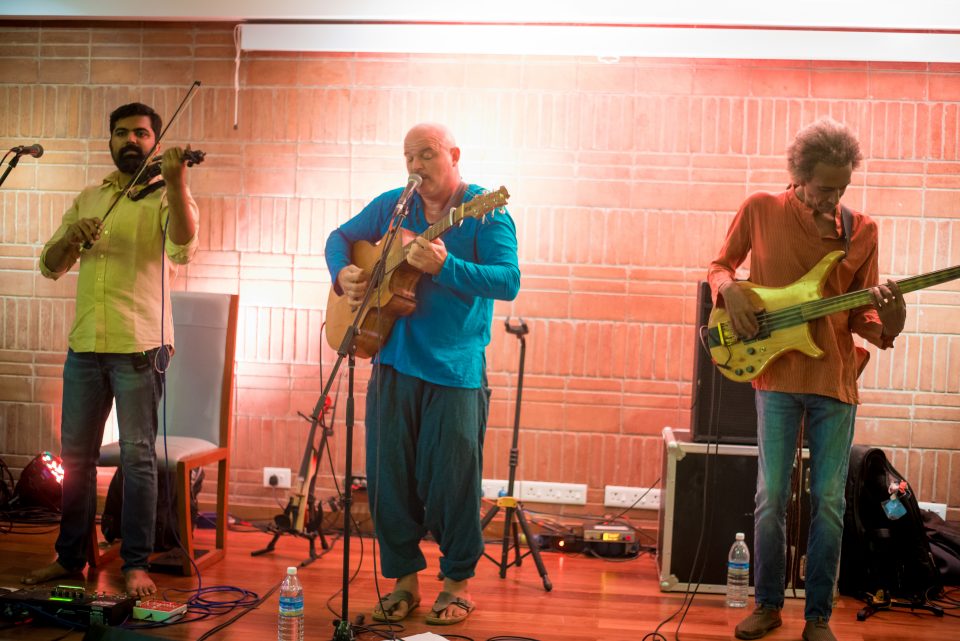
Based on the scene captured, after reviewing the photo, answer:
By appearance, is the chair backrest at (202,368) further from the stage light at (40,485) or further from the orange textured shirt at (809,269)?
the orange textured shirt at (809,269)

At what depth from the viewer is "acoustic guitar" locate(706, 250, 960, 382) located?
295 cm

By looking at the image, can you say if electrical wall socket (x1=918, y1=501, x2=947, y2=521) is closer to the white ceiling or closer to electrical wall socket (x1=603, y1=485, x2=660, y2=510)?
electrical wall socket (x1=603, y1=485, x2=660, y2=510)

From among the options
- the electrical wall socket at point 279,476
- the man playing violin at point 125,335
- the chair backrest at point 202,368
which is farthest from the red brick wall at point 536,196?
the man playing violin at point 125,335

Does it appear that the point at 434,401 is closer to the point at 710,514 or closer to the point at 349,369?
the point at 349,369

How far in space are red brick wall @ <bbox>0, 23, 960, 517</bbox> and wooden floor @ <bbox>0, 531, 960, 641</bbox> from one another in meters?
0.67

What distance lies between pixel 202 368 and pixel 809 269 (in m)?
2.62

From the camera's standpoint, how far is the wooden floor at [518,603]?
3.19 meters

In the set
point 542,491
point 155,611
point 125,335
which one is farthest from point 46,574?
point 542,491

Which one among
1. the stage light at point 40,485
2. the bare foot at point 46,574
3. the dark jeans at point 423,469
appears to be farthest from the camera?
the stage light at point 40,485

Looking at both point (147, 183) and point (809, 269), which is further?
point (147, 183)

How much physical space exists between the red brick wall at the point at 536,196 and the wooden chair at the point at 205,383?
21.5 inches

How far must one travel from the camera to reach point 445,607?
326 centimetres

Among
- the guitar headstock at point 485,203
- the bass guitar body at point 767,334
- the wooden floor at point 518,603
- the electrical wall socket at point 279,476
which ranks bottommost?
the wooden floor at point 518,603

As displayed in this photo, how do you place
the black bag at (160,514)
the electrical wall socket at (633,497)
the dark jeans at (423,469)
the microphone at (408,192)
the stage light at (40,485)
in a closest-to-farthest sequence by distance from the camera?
the microphone at (408,192) < the dark jeans at (423,469) < the black bag at (160,514) < the electrical wall socket at (633,497) < the stage light at (40,485)
